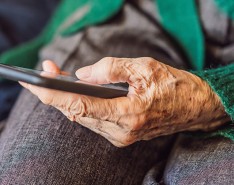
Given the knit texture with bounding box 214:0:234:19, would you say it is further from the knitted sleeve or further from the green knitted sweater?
the knitted sleeve

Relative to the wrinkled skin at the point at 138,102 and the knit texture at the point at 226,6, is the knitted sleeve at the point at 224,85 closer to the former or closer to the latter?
the wrinkled skin at the point at 138,102

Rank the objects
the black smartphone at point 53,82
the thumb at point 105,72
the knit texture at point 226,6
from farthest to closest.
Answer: the knit texture at point 226,6, the thumb at point 105,72, the black smartphone at point 53,82

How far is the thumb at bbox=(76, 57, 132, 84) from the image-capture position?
0.59 m

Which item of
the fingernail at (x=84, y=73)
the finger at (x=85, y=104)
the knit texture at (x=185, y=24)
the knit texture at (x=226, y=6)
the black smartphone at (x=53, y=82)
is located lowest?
the knit texture at (x=185, y=24)

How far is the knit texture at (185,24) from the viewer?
0.85 metres

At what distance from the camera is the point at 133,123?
0.60 metres

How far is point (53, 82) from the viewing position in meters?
0.49

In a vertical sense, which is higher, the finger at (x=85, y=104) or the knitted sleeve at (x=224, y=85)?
the finger at (x=85, y=104)

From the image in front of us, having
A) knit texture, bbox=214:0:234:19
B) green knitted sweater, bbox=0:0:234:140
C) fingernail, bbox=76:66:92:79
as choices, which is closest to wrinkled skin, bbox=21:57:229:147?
fingernail, bbox=76:66:92:79

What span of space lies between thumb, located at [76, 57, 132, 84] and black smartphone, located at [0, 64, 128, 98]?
0.06 feet

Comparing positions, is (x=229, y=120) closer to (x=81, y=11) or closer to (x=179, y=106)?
(x=179, y=106)

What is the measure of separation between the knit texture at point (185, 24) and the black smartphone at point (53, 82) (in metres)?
0.33

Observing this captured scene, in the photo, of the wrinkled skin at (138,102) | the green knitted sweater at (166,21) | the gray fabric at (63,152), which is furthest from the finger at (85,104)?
the green knitted sweater at (166,21)

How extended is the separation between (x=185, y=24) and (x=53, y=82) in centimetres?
44
